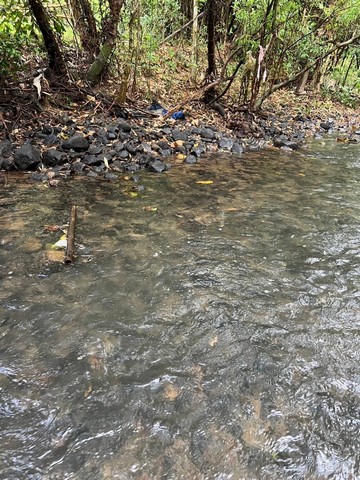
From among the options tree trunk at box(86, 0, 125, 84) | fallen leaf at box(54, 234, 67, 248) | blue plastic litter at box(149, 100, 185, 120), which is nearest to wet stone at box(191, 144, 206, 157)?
blue plastic litter at box(149, 100, 185, 120)

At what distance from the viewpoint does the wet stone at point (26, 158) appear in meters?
5.57

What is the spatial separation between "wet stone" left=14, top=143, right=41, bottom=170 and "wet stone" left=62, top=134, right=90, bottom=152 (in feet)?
1.75

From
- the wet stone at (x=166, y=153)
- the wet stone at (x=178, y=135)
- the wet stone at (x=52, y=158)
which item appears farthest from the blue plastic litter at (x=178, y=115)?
the wet stone at (x=52, y=158)

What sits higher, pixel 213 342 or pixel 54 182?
pixel 54 182

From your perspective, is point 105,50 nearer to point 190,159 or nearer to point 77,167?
point 190,159

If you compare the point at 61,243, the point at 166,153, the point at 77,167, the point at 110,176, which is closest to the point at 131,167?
the point at 110,176

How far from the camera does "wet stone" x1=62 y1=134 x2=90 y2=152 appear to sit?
6.05 meters

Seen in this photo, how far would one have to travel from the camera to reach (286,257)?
11.8ft

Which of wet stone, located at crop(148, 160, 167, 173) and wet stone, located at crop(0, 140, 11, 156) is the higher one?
wet stone, located at crop(0, 140, 11, 156)

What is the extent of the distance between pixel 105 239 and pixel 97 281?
793mm

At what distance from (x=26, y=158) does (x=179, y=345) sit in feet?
13.8

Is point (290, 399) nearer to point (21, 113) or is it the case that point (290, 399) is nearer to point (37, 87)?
point (21, 113)

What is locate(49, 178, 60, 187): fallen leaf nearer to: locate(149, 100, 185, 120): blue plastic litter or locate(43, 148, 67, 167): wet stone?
locate(43, 148, 67, 167): wet stone

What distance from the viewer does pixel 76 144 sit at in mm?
6078
